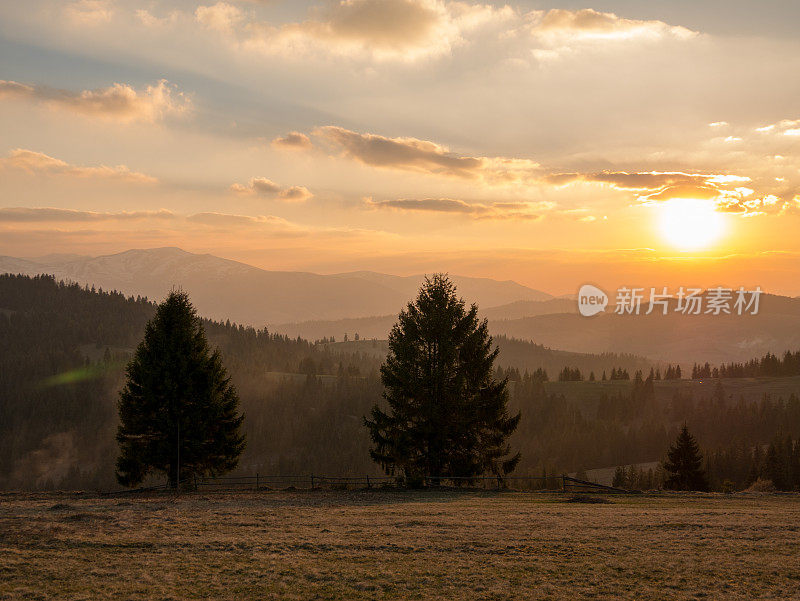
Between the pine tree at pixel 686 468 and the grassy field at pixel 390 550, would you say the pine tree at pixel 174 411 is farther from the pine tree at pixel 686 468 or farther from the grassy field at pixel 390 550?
the pine tree at pixel 686 468

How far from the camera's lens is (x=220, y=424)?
4772 centimetres

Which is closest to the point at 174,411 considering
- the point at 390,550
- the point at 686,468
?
the point at 390,550

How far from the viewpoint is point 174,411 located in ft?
153

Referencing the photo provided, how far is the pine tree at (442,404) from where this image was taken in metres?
46.4

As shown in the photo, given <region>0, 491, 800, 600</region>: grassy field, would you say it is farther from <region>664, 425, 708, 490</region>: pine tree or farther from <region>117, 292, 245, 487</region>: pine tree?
<region>664, 425, 708, 490</region>: pine tree

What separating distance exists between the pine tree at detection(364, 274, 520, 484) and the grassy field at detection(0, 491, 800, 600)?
11.7 meters

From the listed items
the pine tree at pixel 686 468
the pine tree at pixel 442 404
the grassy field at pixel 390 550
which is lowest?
the pine tree at pixel 686 468

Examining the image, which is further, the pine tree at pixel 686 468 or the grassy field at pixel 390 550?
the pine tree at pixel 686 468

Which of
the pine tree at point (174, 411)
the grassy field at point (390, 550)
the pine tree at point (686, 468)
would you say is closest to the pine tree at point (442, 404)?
the pine tree at point (174, 411)

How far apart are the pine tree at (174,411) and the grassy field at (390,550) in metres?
11.5

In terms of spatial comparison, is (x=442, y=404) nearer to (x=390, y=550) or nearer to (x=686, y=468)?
(x=390, y=550)

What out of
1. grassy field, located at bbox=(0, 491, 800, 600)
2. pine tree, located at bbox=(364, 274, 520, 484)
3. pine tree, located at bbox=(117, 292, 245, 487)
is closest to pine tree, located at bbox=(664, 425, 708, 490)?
A: pine tree, located at bbox=(364, 274, 520, 484)

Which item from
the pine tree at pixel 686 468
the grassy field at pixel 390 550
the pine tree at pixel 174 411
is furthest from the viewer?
the pine tree at pixel 686 468

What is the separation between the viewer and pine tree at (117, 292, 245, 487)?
152 ft
